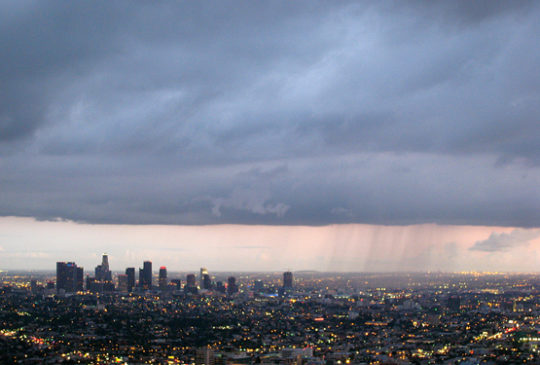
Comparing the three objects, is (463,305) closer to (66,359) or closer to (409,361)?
(409,361)

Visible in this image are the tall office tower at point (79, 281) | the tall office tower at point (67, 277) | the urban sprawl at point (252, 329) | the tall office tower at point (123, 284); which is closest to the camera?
the urban sprawl at point (252, 329)

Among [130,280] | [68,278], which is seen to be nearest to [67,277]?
[68,278]

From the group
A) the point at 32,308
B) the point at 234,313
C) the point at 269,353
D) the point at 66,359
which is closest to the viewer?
the point at 66,359

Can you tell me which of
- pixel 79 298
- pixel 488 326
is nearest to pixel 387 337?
pixel 488 326

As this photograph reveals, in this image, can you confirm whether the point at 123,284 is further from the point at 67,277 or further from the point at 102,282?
the point at 67,277

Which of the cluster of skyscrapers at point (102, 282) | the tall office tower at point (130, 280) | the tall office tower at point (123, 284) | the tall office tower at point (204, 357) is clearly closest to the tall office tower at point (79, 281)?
the cluster of skyscrapers at point (102, 282)

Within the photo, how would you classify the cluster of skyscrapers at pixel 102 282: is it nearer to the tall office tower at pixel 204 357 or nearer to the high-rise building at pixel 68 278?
the high-rise building at pixel 68 278

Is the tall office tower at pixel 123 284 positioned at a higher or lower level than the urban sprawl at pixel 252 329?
higher
